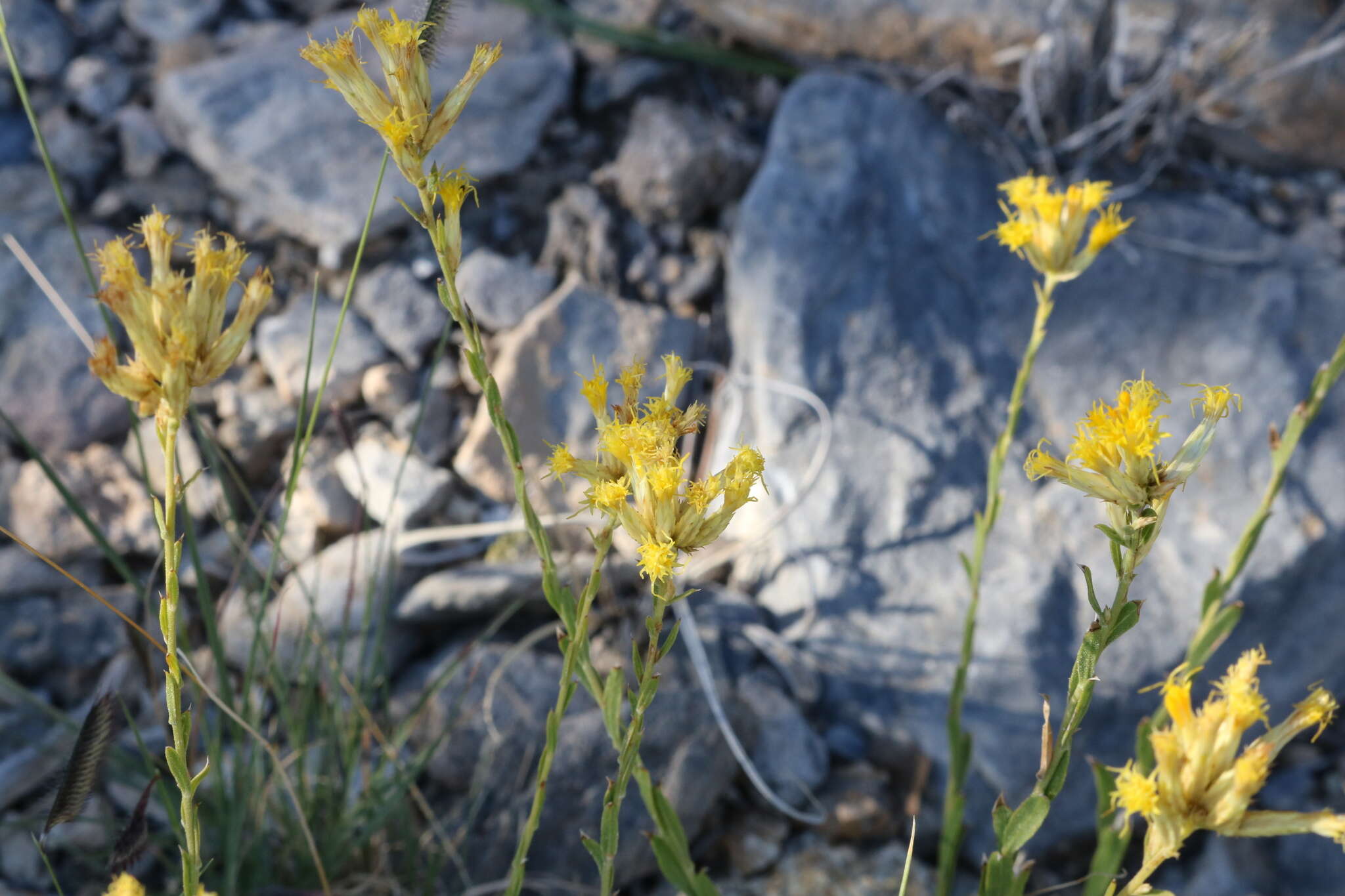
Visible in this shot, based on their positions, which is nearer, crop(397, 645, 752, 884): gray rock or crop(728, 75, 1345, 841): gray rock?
crop(397, 645, 752, 884): gray rock

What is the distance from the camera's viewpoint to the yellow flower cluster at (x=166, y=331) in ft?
2.24

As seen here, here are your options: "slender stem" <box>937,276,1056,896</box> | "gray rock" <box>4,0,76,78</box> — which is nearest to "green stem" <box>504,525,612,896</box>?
"slender stem" <box>937,276,1056,896</box>

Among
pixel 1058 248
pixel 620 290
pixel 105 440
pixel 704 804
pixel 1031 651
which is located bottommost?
pixel 704 804

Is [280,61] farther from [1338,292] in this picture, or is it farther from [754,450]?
[1338,292]

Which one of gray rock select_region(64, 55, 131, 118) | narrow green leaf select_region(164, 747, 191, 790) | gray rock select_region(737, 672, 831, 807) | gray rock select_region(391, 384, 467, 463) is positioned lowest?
gray rock select_region(737, 672, 831, 807)

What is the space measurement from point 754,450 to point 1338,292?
2.21 m

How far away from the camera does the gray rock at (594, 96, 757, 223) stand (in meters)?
2.50

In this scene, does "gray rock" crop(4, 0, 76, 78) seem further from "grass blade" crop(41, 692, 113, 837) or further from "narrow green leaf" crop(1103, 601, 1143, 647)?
"narrow green leaf" crop(1103, 601, 1143, 647)

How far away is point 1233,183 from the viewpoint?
2738 mm

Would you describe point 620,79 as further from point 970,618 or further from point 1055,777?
point 1055,777

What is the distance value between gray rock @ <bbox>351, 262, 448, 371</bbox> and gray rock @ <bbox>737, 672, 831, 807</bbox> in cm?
106

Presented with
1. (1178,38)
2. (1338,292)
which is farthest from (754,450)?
(1178,38)

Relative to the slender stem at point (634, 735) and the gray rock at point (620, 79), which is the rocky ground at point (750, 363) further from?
the slender stem at point (634, 735)

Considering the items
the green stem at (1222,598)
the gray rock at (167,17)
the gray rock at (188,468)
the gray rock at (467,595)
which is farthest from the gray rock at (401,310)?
the green stem at (1222,598)
